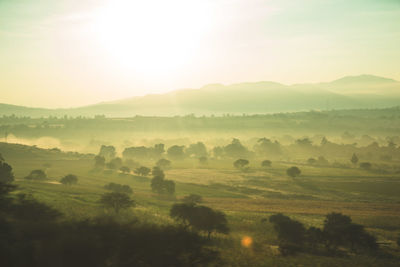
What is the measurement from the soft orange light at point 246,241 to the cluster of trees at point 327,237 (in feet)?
18.8

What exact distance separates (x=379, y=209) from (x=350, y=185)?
34.8m

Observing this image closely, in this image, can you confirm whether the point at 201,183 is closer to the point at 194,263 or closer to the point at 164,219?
the point at 164,219

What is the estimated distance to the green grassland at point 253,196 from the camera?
57.8m

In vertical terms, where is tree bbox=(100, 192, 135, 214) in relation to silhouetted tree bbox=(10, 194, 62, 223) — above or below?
below

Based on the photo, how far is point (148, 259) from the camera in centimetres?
4972

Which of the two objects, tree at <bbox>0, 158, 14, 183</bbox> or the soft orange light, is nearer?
the soft orange light

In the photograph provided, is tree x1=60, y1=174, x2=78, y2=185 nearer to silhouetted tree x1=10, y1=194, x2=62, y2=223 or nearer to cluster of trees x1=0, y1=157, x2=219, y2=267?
silhouetted tree x1=10, y1=194, x2=62, y2=223

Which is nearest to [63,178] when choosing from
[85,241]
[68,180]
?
[68,180]

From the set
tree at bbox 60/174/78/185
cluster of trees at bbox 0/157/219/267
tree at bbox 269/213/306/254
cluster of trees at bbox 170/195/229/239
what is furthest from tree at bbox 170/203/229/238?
tree at bbox 60/174/78/185

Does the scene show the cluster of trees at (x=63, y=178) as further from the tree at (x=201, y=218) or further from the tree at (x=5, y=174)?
the tree at (x=201, y=218)

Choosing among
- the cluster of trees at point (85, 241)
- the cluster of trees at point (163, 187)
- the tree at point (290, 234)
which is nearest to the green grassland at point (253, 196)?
the tree at point (290, 234)

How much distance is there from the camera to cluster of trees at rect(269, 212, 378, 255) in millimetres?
59750

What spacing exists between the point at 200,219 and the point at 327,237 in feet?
82.9

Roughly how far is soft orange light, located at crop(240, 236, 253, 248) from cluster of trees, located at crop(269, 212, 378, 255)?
572 centimetres
